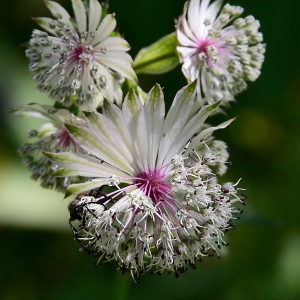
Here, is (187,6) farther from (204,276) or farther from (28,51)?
(204,276)

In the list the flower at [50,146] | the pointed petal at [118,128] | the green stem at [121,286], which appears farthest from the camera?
the green stem at [121,286]

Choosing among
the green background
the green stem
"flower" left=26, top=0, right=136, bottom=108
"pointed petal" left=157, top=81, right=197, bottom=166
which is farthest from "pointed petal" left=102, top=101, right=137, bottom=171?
the green background

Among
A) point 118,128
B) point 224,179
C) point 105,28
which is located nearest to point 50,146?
point 118,128

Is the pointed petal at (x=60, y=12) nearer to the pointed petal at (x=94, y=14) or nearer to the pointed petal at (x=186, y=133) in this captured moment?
the pointed petal at (x=94, y=14)

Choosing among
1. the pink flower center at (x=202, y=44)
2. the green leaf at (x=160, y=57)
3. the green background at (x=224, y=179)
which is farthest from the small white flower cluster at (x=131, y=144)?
the green background at (x=224, y=179)

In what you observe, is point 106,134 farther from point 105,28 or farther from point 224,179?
point 224,179

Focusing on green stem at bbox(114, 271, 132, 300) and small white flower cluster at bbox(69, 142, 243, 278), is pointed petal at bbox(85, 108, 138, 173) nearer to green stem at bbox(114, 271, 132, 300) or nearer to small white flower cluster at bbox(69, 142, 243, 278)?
small white flower cluster at bbox(69, 142, 243, 278)
